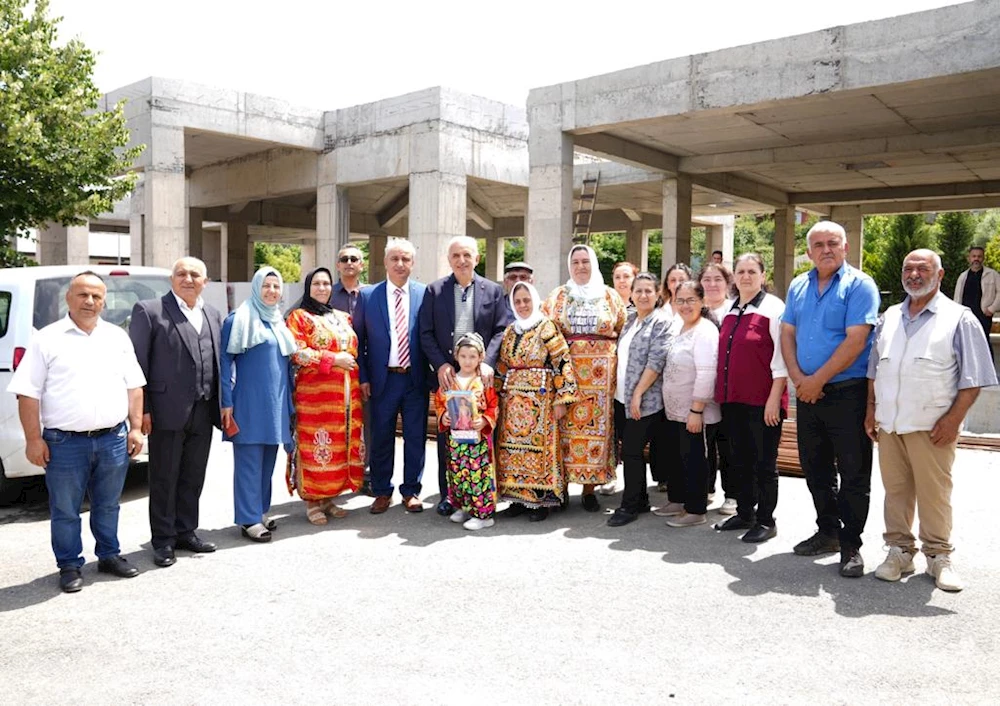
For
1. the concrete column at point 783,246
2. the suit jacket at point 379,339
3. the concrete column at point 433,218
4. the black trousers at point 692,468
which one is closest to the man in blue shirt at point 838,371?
the black trousers at point 692,468

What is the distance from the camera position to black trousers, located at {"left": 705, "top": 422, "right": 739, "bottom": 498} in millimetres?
5718

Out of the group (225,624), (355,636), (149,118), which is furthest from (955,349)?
(149,118)

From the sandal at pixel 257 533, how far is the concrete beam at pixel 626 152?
9496mm

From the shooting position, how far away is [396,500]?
20.8 ft

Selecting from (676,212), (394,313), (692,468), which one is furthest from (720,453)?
(676,212)

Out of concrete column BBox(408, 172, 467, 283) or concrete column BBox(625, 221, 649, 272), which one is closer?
concrete column BBox(408, 172, 467, 283)

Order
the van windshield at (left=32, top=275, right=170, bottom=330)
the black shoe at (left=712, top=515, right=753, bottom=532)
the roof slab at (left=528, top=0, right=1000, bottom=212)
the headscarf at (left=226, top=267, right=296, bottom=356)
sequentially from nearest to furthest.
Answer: the headscarf at (left=226, top=267, right=296, bottom=356) → the black shoe at (left=712, top=515, right=753, bottom=532) → the van windshield at (left=32, top=275, right=170, bottom=330) → the roof slab at (left=528, top=0, right=1000, bottom=212)

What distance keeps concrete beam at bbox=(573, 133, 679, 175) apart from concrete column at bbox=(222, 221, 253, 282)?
13501 millimetres

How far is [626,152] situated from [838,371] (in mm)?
11436

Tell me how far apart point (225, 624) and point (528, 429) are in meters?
2.54

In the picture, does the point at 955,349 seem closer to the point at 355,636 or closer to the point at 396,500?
the point at 355,636

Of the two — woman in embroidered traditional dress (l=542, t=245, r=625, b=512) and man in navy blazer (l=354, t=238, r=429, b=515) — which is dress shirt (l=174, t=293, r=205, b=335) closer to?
man in navy blazer (l=354, t=238, r=429, b=515)

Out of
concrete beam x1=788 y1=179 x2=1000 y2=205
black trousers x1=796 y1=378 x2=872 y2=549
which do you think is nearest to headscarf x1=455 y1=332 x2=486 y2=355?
black trousers x1=796 y1=378 x2=872 y2=549

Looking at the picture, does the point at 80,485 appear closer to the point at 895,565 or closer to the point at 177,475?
the point at 177,475
